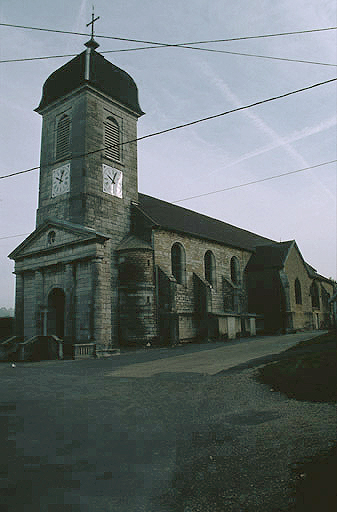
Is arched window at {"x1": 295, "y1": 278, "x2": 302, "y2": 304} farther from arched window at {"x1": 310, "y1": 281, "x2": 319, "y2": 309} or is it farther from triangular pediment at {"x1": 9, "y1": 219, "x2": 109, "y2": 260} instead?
triangular pediment at {"x1": 9, "y1": 219, "x2": 109, "y2": 260}

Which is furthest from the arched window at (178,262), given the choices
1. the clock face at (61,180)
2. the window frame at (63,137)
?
the window frame at (63,137)

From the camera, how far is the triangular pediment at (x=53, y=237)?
20495 millimetres

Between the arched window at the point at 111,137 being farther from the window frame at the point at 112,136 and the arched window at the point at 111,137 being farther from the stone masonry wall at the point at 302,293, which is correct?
the stone masonry wall at the point at 302,293

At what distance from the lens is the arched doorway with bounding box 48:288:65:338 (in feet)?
74.0

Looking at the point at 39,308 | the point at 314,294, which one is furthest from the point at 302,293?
the point at 39,308

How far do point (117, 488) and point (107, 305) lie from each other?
658 inches

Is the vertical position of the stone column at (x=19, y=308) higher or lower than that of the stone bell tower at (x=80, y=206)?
lower

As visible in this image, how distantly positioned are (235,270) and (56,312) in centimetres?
1509

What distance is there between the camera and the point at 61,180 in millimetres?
23266

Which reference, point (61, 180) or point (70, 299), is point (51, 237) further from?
point (70, 299)

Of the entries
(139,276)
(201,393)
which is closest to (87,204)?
(139,276)

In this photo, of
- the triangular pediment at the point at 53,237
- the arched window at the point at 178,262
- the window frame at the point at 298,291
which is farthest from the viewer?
the window frame at the point at 298,291

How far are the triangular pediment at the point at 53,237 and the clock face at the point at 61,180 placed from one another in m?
2.07

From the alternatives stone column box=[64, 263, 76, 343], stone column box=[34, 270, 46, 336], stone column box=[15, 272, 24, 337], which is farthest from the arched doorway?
stone column box=[15, 272, 24, 337]
